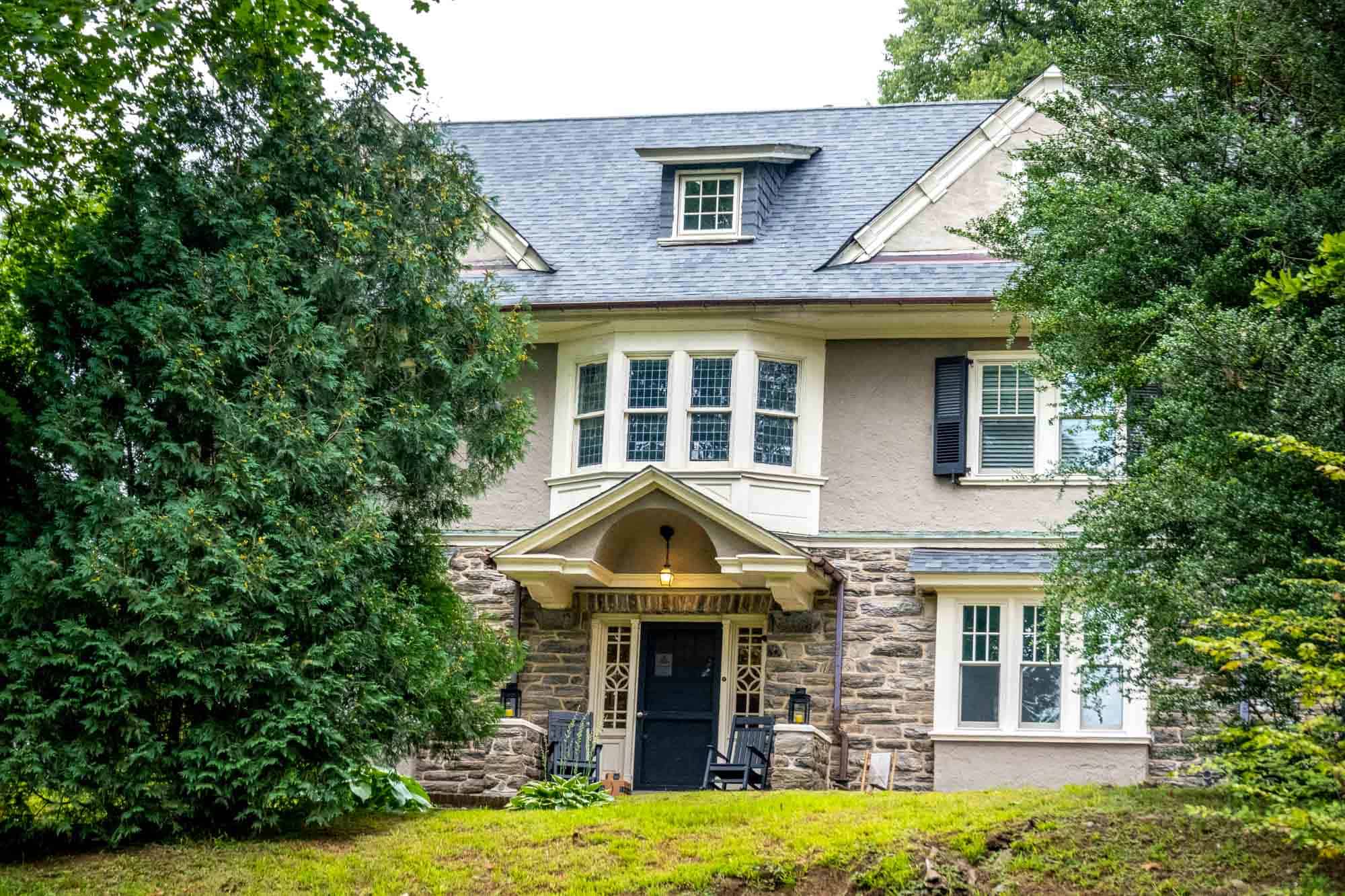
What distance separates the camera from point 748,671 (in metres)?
16.4

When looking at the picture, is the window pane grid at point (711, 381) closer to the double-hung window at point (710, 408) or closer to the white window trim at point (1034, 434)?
the double-hung window at point (710, 408)

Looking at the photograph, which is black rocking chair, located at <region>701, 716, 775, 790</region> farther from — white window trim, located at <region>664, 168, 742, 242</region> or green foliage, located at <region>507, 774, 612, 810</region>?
white window trim, located at <region>664, 168, 742, 242</region>

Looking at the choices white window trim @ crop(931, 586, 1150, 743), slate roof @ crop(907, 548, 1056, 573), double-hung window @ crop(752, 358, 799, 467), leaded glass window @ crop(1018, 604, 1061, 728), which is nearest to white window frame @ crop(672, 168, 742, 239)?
double-hung window @ crop(752, 358, 799, 467)

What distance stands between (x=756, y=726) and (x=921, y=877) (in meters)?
5.92

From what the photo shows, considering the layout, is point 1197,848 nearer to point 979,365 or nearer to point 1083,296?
point 1083,296

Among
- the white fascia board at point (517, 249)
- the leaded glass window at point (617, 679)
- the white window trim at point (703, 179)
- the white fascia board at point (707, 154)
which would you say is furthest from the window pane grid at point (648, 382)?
the white fascia board at point (707, 154)

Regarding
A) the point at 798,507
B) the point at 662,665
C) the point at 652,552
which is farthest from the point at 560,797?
the point at 798,507

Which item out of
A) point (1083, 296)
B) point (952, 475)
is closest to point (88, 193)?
point (1083, 296)

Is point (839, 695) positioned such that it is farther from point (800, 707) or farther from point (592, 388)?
point (592, 388)

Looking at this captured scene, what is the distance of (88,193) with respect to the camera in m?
11.6

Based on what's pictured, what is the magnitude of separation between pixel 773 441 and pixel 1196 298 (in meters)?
7.09

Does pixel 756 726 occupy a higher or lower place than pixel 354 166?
lower

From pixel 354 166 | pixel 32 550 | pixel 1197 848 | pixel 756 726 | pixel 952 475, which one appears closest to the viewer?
pixel 1197 848

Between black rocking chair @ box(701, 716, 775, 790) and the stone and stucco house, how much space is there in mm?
273
